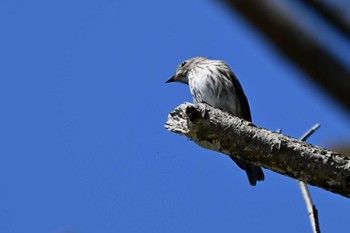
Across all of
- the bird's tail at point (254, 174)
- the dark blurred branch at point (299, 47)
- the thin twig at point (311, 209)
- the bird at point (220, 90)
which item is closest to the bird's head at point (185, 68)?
the bird at point (220, 90)

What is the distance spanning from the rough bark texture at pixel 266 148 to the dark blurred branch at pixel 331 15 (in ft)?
8.88

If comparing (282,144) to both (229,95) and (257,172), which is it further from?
(229,95)

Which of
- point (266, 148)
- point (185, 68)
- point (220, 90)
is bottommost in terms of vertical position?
point (266, 148)

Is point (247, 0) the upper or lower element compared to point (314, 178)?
lower

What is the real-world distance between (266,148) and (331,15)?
9.61 ft

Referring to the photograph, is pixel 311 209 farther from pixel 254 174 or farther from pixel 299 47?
pixel 254 174

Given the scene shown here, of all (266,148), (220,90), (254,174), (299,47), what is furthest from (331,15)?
(220,90)

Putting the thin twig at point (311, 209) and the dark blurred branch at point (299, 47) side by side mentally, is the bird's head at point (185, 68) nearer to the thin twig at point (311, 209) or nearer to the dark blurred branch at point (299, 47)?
the thin twig at point (311, 209)

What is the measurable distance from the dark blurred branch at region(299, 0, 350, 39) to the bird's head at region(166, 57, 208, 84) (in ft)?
27.0

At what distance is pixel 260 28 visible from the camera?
706 mm

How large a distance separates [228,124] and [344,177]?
0.84 metres

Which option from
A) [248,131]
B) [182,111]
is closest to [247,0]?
[248,131]

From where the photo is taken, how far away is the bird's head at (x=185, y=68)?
910 centimetres

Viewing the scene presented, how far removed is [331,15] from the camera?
28.1 inches
